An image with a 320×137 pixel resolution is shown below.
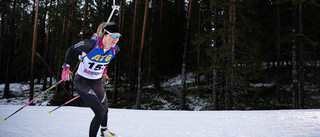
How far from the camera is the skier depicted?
127 inches

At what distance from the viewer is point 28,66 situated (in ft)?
97.3

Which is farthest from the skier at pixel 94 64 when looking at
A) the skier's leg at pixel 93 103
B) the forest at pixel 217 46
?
the forest at pixel 217 46

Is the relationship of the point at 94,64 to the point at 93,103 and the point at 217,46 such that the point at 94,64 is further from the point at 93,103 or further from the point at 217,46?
the point at 217,46

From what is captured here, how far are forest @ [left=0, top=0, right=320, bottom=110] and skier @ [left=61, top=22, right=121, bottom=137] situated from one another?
651 cm

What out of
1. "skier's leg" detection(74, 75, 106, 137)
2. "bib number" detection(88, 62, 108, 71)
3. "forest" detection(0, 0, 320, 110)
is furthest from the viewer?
"forest" detection(0, 0, 320, 110)

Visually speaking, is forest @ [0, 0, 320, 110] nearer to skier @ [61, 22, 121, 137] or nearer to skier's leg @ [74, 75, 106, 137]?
skier @ [61, 22, 121, 137]

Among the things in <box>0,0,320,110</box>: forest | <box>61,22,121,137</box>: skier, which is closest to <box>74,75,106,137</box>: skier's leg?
<box>61,22,121,137</box>: skier

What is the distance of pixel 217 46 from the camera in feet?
46.6

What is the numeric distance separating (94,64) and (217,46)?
1211cm

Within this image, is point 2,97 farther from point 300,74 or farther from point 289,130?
point 300,74

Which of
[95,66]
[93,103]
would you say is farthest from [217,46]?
[93,103]

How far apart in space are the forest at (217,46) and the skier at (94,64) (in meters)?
6.51

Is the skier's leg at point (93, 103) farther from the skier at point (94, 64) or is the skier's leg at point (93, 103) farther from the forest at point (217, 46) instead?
the forest at point (217, 46)

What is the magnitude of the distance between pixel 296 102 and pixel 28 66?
32452mm
